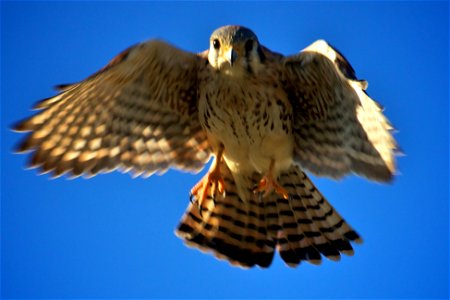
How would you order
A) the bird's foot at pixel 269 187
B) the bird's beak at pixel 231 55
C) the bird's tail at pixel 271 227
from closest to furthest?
the bird's beak at pixel 231 55, the bird's foot at pixel 269 187, the bird's tail at pixel 271 227

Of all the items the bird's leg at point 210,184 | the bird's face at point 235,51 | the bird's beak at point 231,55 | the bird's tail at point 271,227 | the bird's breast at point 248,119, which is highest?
the bird's face at point 235,51

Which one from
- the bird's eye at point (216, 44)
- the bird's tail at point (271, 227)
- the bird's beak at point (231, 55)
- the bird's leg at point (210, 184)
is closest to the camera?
the bird's beak at point (231, 55)

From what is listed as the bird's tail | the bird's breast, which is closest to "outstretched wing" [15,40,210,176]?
the bird's breast

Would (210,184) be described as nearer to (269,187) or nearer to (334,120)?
(269,187)

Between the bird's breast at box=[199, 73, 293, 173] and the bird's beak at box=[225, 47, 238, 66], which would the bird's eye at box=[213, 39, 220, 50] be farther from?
the bird's breast at box=[199, 73, 293, 173]

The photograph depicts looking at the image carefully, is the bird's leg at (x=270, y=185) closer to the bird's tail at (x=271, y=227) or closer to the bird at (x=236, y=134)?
the bird at (x=236, y=134)

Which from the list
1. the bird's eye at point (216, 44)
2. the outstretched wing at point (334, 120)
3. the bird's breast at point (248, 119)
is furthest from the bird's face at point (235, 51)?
the outstretched wing at point (334, 120)

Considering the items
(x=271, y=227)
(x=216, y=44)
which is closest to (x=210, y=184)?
(x=271, y=227)

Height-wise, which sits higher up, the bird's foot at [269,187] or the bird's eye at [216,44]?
the bird's eye at [216,44]
